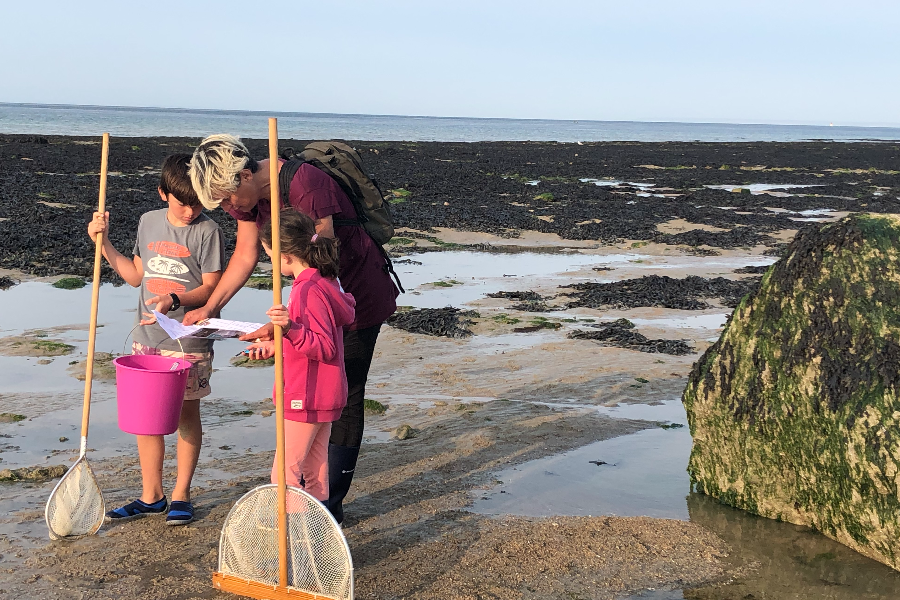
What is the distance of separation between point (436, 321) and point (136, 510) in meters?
4.87

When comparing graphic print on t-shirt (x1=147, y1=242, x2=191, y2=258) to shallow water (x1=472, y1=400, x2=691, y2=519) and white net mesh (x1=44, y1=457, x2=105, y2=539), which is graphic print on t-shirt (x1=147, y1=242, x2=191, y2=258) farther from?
shallow water (x1=472, y1=400, x2=691, y2=519)

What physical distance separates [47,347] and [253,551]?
4.59 meters

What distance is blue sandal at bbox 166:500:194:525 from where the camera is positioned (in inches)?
167

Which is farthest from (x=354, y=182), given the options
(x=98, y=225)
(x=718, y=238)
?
(x=718, y=238)

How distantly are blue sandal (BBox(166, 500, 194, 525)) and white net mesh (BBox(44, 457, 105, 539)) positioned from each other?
309 millimetres

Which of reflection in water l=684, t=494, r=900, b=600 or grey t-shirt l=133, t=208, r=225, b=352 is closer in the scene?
reflection in water l=684, t=494, r=900, b=600

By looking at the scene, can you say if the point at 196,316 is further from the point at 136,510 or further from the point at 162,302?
the point at 136,510

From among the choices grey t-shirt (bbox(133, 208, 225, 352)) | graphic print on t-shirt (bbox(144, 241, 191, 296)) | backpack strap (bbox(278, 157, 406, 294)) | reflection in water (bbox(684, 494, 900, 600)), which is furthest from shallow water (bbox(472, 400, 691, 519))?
graphic print on t-shirt (bbox(144, 241, 191, 296))

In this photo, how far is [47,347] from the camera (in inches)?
289

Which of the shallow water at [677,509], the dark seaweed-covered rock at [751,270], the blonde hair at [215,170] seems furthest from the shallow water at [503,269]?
the blonde hair at [215,170]

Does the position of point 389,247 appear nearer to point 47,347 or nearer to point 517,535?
point 47,347

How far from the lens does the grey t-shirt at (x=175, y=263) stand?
4254mm

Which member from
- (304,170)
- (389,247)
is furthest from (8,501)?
(389,247)

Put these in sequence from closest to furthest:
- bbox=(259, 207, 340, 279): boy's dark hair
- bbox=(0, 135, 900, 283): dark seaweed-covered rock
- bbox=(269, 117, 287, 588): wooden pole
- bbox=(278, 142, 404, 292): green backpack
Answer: bbox=(269, 117, 287, 588): wooden pole → bbox=(259, 207, 340, 279): boy's dark hair → bbox=(278, 142, 404, 292): green backpack → bbox=(0, 135, 900, 283): dark seaweed-covered rock
